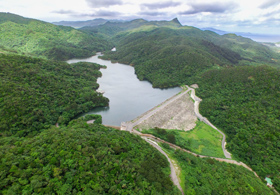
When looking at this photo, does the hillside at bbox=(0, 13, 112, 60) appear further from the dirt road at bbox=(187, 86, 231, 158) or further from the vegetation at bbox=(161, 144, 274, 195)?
the vegetation at bbox=(161, 144, 274, 195)

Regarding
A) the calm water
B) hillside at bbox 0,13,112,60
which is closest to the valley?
the calm water

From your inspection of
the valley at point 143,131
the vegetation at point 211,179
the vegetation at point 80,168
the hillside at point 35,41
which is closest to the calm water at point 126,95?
the valley at point 143,131

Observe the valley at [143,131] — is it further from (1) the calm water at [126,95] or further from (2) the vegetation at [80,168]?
(1) the calm water at [126,95]

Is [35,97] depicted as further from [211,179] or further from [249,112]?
[249,112]

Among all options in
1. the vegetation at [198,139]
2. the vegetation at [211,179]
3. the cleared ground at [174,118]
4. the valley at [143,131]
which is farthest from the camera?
the cleared ground at [174,118]

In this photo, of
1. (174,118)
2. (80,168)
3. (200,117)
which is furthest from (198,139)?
(80,168)

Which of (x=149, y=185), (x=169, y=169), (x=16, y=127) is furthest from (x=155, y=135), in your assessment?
(x=16, y=127)
